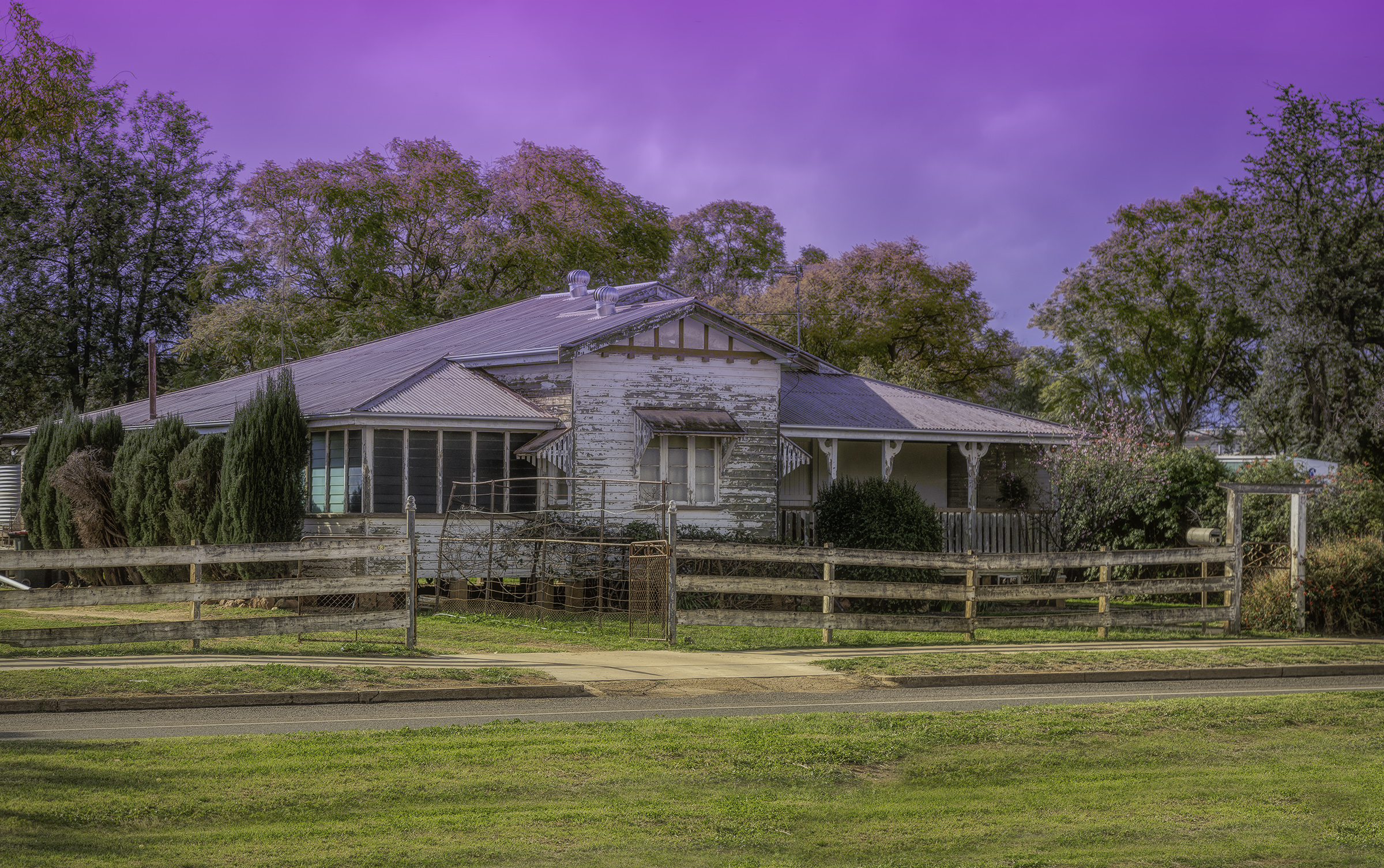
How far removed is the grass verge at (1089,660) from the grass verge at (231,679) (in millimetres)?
3871

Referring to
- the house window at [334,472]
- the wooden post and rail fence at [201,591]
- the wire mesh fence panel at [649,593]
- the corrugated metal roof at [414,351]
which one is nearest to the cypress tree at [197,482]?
the corrugated metal roof at [414,351]

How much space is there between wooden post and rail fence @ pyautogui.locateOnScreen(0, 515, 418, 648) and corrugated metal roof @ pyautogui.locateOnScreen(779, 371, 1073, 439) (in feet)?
38.1

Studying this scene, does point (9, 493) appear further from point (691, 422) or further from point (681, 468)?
point (691, 422)

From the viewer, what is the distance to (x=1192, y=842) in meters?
7.34

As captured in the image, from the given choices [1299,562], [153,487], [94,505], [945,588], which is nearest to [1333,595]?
[1299,562]

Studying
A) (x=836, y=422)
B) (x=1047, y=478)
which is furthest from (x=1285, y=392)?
(x=836, y=422)

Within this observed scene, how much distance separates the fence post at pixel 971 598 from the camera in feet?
57.1

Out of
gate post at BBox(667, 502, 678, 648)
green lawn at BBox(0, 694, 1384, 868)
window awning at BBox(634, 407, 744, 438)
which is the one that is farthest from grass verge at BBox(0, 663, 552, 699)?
window awning at BBox(634, 407, 744, 438)

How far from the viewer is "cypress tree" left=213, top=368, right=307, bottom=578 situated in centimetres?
2122

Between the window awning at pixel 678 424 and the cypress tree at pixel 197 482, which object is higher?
the window awning at pixel 678 424

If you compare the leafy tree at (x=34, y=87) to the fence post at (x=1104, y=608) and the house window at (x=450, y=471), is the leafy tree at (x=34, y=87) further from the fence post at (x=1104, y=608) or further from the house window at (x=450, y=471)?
the fence post at (x=1104, y=608)

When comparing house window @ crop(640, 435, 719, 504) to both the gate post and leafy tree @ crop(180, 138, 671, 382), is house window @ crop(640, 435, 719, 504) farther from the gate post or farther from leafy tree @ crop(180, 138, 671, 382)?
leafy tree @ crop(180, 138, 671, 382)

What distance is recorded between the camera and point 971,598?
57.6 feet

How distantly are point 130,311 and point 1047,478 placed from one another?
36.3m
